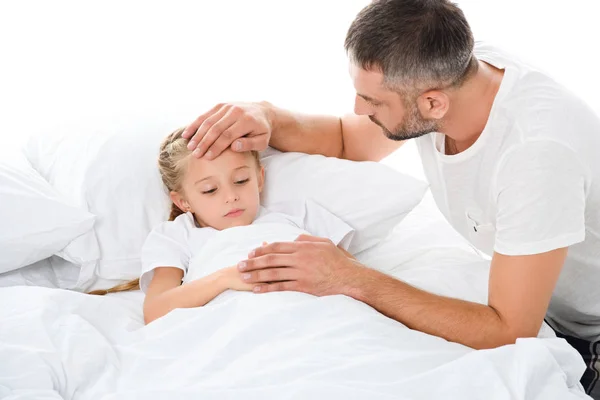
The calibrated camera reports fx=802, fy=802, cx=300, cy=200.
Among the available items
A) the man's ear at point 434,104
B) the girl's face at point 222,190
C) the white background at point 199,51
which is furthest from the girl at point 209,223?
the man's ear at point 434,104

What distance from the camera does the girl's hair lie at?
2.04 m

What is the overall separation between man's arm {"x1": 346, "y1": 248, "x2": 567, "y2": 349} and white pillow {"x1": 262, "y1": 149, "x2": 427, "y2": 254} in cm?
39

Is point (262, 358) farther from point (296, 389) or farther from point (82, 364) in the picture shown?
point (82, 364)

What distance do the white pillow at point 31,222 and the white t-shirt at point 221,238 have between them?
198 millimetres

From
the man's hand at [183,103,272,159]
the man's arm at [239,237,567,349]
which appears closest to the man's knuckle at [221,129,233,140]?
the man's hand at [183,103,272,159]

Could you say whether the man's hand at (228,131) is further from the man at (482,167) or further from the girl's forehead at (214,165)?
the man at (482,167)

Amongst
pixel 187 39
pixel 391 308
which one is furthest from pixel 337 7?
pixel 391 308

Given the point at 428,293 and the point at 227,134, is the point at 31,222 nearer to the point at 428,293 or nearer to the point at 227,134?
the point at 227,134

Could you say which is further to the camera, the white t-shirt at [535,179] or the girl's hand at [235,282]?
the girl's hand at [235,282]

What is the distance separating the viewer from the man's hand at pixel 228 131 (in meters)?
2.03

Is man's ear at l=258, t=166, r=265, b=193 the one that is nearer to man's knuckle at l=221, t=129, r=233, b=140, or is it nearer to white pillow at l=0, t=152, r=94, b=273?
man's knuckle at l=221, t=129, r=233, b=140

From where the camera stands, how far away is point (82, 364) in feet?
5.21

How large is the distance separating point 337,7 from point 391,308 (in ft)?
5.73

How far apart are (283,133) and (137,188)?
1.44 ft
